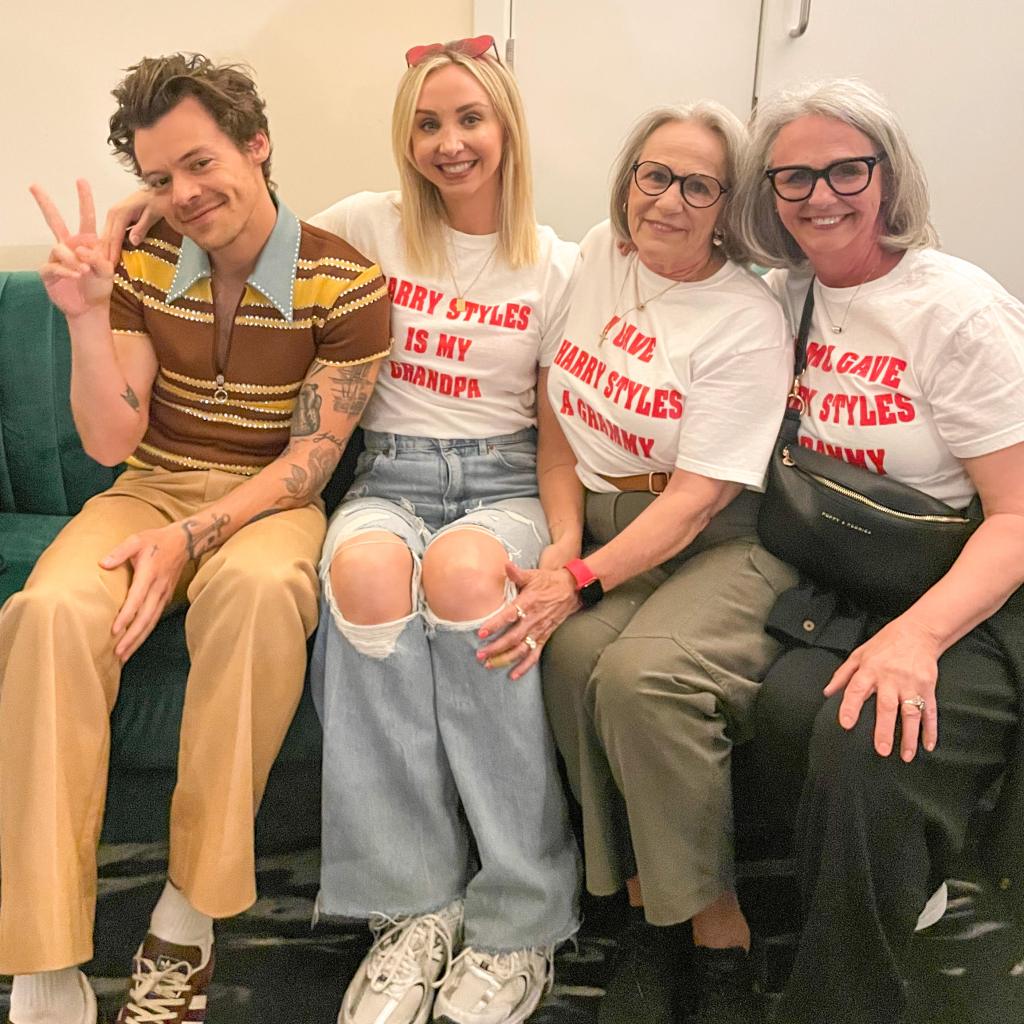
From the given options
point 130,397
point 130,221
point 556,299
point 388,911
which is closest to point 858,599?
point 556,299

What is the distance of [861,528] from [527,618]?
498 mm

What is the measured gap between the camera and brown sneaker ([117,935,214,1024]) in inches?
49.6

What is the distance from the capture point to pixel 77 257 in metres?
1.36

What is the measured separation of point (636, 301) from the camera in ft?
4.96

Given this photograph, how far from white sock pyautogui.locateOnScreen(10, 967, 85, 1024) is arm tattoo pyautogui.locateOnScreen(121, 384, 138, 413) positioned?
84 cm

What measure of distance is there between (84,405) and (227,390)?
0.22 metres

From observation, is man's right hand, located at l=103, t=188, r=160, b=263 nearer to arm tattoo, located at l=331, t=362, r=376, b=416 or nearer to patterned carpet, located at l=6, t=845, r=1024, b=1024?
arm tattoo, located at l=331, t=362, r=376, b=416

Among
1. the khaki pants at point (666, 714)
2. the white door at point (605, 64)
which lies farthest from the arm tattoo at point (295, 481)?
the white door at point (605, 64)

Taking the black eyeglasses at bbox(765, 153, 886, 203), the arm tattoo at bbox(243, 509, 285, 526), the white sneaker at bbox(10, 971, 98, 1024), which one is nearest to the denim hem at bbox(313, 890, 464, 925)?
the white sneaker at bbox(10, 971, 98, 1024)

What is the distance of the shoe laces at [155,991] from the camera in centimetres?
126

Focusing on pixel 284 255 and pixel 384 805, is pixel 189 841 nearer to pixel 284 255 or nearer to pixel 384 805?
pixel 384 805

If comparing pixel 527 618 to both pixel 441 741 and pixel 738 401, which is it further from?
pixel 738 401

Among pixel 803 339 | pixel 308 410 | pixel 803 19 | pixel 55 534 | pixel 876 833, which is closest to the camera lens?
pixel 876 833

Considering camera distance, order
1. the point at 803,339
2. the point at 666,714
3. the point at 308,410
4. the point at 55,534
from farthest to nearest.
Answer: the point at 55,534 → the point at 308,410 → the point at 803,339 → the point at 666,714
